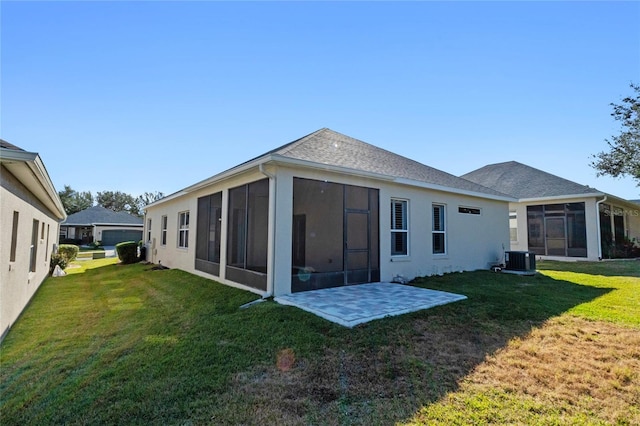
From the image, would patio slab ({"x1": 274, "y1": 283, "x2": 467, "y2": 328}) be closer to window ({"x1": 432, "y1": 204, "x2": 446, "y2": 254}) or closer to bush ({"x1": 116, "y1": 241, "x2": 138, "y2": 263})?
window ({"x1": 432, "y1": 204, "x2": 446, "y2": 254})

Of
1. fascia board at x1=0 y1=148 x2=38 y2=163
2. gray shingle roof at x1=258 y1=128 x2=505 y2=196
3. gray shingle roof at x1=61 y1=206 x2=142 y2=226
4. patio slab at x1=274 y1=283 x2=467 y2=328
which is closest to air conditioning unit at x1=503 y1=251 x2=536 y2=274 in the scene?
gray shingle roof at x1=258 y1=128 x2=505 y2=196

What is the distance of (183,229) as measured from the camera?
1255cm

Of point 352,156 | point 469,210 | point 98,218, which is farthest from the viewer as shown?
point 98,218

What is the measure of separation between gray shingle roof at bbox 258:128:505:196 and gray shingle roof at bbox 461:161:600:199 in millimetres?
6479

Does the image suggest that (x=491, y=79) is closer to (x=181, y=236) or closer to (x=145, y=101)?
(x=145, y=101)

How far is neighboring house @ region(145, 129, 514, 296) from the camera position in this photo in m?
6.80

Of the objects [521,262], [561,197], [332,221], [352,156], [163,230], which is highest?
[352,156]

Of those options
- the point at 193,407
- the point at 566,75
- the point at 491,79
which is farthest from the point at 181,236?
the point at 566,75

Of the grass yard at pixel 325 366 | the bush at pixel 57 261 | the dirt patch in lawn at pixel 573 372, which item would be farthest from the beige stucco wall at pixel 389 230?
the bush at pixel 57 261

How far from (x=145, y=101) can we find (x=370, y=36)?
23.8 feet

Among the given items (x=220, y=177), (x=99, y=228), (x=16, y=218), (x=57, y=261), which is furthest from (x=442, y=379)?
(x=99, y=228)

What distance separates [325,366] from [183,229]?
35.2ft

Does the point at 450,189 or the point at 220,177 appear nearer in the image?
the point at 220,177

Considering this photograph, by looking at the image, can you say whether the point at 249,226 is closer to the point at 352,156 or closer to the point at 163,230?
the point at 352,156
